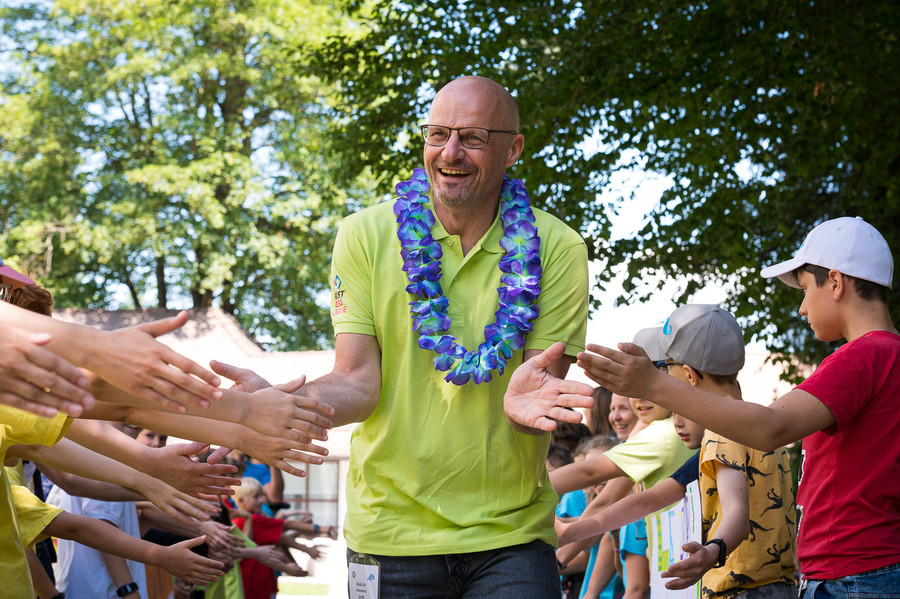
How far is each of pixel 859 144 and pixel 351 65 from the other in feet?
19.9

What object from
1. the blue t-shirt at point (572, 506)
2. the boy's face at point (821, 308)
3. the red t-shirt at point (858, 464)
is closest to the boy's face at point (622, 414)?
the blue t-shirt at point (572, 506)

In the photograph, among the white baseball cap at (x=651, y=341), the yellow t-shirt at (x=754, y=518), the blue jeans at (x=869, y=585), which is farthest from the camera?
the white baseball cap at (x=651, y=341)

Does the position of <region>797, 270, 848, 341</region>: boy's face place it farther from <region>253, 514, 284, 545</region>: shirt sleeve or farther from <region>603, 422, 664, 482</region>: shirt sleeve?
<region>253, 514, 284, 545</region>: shirt sleeve

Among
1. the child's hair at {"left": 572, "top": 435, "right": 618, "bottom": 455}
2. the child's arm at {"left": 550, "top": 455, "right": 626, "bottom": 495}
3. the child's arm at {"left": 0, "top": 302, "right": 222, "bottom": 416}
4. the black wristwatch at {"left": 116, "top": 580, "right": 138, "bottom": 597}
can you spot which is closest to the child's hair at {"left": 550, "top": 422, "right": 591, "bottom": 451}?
the child's hair at {"left": 572, "top": 435, "right": 618, "bottom": 455}

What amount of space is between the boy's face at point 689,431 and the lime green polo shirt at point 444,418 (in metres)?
1.13

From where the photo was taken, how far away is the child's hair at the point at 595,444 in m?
7.61

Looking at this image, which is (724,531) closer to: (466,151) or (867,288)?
(867,288)

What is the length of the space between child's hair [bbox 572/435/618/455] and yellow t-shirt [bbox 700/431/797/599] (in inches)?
125

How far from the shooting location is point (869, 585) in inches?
138

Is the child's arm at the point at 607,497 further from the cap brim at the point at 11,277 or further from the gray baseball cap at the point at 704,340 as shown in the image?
the cap brim at the point at 11,277

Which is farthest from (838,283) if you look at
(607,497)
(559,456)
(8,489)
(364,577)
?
(559,456)

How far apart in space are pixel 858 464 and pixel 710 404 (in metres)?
0.83

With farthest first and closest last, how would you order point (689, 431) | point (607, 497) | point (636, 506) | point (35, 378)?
point (607, 497), point (636, 506), point (689, 431), point (35, 378)

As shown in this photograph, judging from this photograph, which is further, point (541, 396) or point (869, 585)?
point (869, 585)
